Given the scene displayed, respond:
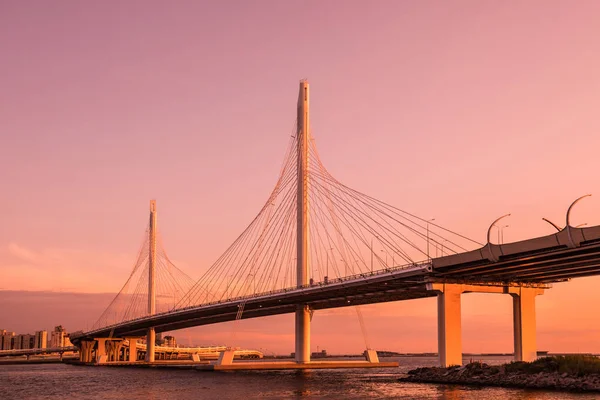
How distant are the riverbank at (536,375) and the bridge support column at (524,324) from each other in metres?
9.60

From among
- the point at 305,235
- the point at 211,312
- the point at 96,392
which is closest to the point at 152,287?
the point at 211,312

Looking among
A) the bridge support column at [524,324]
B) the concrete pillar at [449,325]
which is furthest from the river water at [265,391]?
the bridge support column at [524,324]

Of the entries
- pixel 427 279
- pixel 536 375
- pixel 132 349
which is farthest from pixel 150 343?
pixel 536 375

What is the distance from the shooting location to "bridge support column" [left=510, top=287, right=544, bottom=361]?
248ft

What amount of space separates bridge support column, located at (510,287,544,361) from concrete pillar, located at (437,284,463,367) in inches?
325

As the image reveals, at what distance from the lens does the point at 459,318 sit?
234ft

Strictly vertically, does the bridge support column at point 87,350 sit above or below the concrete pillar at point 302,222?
below

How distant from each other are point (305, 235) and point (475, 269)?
27769mm

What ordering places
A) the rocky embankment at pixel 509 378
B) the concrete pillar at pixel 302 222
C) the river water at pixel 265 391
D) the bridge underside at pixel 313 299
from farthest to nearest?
the concrete pillar at pixel 302 222
the bridge underside at pixel 313 299
the rocky embankment at pixel 509 378
the river water at pixel 265 391

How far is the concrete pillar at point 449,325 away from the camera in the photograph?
70188 mm

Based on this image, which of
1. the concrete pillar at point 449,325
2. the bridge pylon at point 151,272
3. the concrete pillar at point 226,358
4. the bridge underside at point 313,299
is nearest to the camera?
the concrete pillar at point 449,325

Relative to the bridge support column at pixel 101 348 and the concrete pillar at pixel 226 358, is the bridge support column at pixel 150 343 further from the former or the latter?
the concrete pillar at pixel 226 358

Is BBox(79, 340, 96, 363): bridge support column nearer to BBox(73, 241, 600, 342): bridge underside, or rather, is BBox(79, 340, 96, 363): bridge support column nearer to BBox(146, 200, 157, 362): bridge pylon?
BBox(146, 200, 157, 362): bridge pylon

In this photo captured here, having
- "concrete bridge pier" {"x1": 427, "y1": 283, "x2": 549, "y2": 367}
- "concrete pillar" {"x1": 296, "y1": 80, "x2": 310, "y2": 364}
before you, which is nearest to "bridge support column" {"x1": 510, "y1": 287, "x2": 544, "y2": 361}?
"concrete bridge pier" {"x1": 427, "y1": 283, "x2": 549, "y2": 367}
